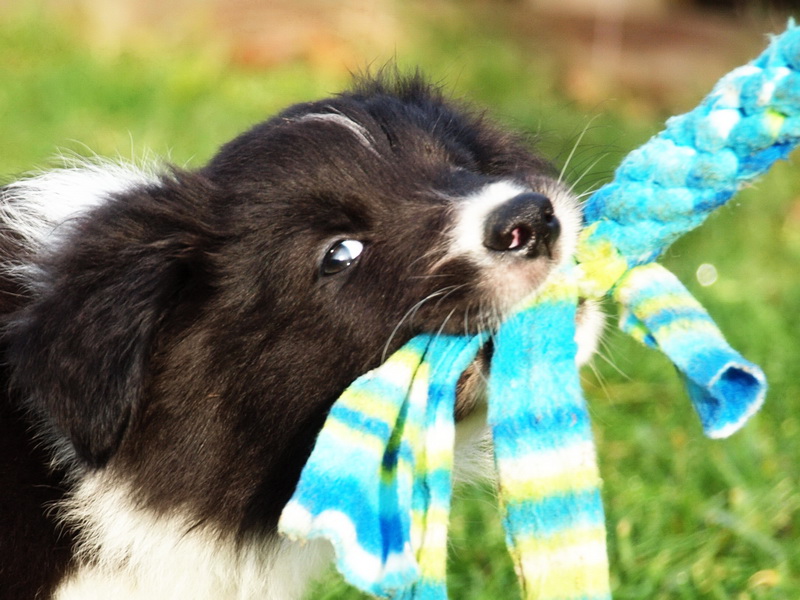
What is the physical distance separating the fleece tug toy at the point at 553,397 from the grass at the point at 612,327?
0.66 meters

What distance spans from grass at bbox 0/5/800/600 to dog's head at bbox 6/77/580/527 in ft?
2.64

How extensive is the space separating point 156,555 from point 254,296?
2.28ft

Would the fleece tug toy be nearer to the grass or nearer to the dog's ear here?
the dog's ear

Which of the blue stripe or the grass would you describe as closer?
the blue stripe

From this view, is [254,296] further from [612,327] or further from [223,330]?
[612,327]

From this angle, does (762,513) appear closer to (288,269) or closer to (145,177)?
(288,269)

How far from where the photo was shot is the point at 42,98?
887 cm

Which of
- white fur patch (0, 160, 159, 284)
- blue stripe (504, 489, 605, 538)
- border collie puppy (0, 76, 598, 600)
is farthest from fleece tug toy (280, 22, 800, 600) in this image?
white fur patch (0, 160, 159, 284)

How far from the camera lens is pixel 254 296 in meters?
2.71

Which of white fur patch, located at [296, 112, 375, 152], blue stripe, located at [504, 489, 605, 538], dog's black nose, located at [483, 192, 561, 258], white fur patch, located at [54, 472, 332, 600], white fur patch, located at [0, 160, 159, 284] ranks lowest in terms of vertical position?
white fur patch, located at [54, 472, 332, 600]

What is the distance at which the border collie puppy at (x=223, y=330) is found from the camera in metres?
2.54

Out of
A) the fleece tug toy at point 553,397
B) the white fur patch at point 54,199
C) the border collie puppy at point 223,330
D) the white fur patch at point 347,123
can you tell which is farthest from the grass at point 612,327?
the white fur patch at point 347,123

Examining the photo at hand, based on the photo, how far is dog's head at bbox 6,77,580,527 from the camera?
252 centimetres

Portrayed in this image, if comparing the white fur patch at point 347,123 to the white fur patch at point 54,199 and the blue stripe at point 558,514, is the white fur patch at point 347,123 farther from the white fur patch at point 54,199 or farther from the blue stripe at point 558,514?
the blue stripe at point 558,514
